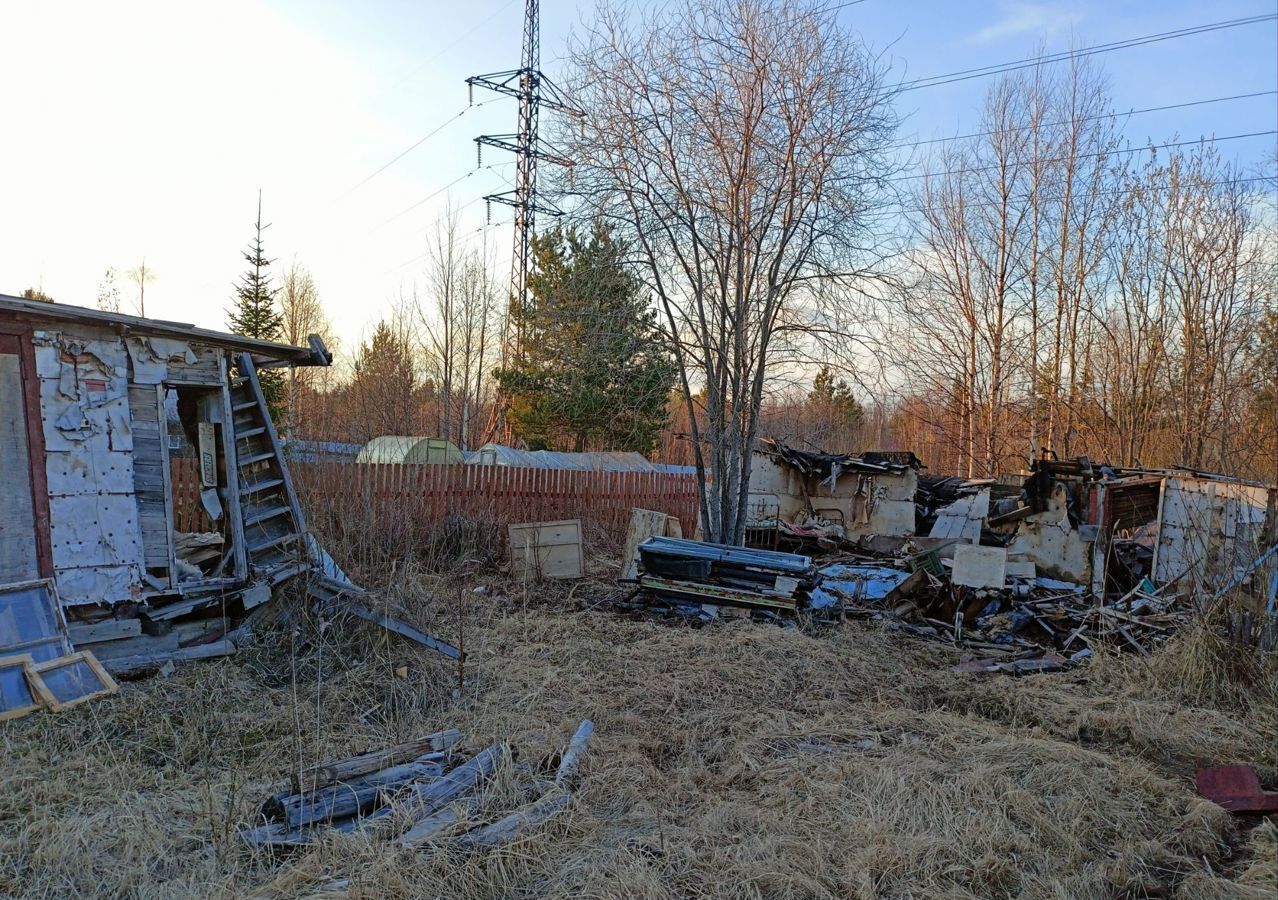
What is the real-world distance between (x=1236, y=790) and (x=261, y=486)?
26.4 ft

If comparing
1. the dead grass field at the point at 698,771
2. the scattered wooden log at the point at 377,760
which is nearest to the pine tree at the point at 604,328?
the dead grass field at the point at 698,771

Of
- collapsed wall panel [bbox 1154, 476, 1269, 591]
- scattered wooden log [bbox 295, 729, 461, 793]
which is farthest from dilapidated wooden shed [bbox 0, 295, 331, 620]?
collapsed wall panel [bbox 1154, 476, 1269, 591]

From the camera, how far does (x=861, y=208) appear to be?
10664 mm

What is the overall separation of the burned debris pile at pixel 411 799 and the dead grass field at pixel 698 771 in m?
0.11

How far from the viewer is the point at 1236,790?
168 inches

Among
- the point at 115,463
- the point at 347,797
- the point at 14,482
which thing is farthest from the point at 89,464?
the point at 347,797

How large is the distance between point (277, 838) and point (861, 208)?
10005mm

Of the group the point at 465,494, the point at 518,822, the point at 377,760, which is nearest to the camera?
the point at 518,822

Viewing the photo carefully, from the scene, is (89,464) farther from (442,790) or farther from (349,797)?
(442,790)

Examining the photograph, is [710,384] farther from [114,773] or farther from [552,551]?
[114,773]

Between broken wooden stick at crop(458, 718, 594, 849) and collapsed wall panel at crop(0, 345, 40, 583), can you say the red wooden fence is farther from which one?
broken wooden stick at crop(458, 718, 594, 849)

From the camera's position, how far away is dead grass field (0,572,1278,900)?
10.9ft

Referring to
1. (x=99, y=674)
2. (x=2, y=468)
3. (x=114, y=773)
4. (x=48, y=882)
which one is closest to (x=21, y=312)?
(x=2, y=468)

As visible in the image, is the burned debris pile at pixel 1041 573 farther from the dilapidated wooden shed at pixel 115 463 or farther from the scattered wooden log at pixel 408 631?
the dilapidated wooden shed at pixel 115 463
